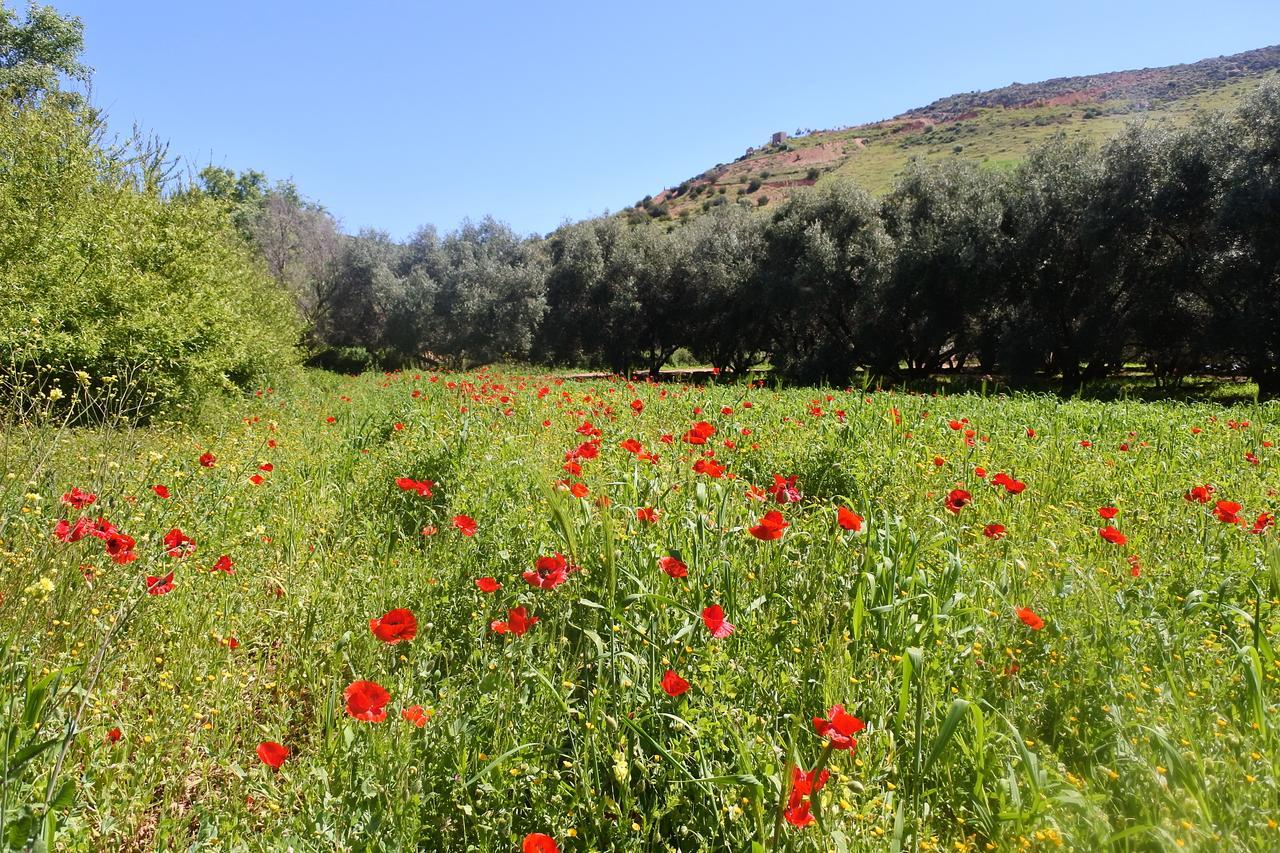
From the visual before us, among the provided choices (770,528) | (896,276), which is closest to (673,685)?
(770,528)

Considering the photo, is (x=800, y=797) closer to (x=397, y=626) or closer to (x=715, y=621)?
(x=715, y=621)

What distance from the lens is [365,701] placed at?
5.41 ft

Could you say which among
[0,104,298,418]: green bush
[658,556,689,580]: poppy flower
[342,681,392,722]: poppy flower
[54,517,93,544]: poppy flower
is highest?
[0,104,298,418]: green bush

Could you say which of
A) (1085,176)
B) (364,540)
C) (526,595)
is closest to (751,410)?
(364,540)

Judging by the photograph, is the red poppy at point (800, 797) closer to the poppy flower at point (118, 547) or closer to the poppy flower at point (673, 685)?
the poppy flower at point (673, 685)

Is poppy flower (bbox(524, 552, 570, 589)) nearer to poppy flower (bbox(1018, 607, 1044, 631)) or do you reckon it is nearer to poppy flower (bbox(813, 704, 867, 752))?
poppy flower (bbox(813, 704, 867, 752))

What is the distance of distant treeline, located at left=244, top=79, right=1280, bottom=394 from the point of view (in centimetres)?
1681

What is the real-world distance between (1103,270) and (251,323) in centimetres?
2145

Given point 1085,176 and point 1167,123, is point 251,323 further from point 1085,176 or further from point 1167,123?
point 1167,123

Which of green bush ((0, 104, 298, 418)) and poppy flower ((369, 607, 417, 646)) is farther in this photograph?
green bush ((0, 104, 298, 418))

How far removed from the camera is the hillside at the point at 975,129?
246 feet

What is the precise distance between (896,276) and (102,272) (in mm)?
21500

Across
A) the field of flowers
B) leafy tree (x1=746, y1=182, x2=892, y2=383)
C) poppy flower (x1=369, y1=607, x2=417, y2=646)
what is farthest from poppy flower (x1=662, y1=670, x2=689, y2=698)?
leafy tree (x1=746, y1=182, x2=892, y2=383)

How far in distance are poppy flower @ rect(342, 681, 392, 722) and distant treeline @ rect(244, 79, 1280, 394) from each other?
20.6m
